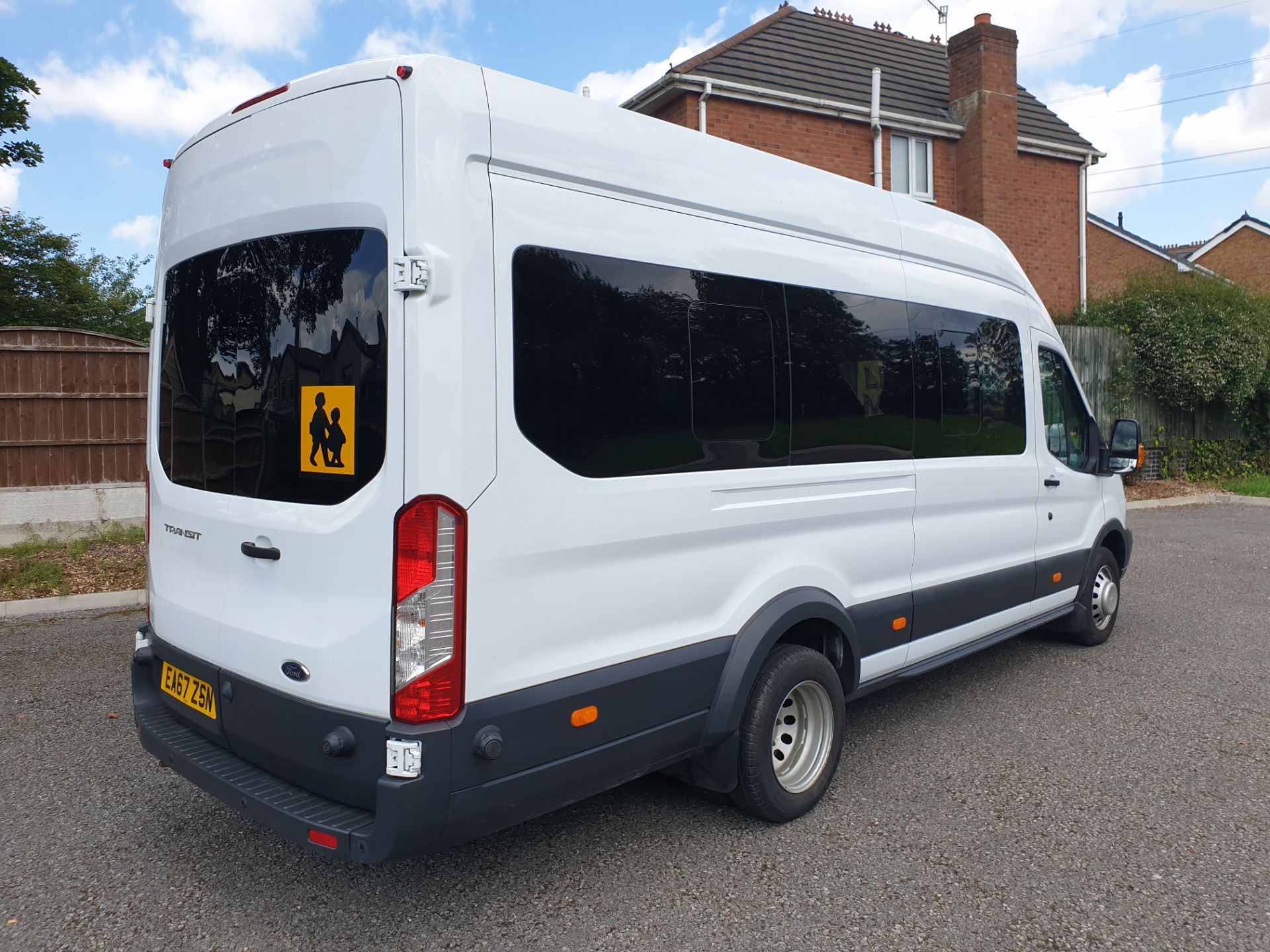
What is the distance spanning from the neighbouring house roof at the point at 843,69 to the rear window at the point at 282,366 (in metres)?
13.1

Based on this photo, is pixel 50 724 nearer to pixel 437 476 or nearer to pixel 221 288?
pixel 221 288

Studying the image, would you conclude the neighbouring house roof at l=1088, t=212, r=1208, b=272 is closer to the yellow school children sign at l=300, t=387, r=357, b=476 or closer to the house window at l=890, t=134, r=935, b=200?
the house window at l=890, t=134, r=935, b=200

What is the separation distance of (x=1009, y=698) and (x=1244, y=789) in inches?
51.3

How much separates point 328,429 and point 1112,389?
1510 centimetres

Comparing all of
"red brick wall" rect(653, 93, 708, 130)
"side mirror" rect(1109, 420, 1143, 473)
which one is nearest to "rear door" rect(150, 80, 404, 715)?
"side mirror" rect(1109, 420, 1143, 473)

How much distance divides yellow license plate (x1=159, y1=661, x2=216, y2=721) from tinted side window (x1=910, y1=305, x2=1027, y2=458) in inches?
122

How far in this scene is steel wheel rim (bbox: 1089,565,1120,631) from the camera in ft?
19.6

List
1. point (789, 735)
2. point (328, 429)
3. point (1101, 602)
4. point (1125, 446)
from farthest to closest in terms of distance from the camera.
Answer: point (1101, 602) → point (1125, 446) → point (789, 735) → point (328, 429)

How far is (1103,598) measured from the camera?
19.7 feet

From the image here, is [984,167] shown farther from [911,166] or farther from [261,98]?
[261,98]

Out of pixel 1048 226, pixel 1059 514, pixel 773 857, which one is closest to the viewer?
pixel 773 857

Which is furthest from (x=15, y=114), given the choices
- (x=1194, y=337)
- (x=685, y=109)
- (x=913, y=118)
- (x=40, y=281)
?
(x=1194, y=337)

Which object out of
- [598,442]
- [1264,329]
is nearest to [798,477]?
[598,442]

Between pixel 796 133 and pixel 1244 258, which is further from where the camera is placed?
pixel 1244 258
